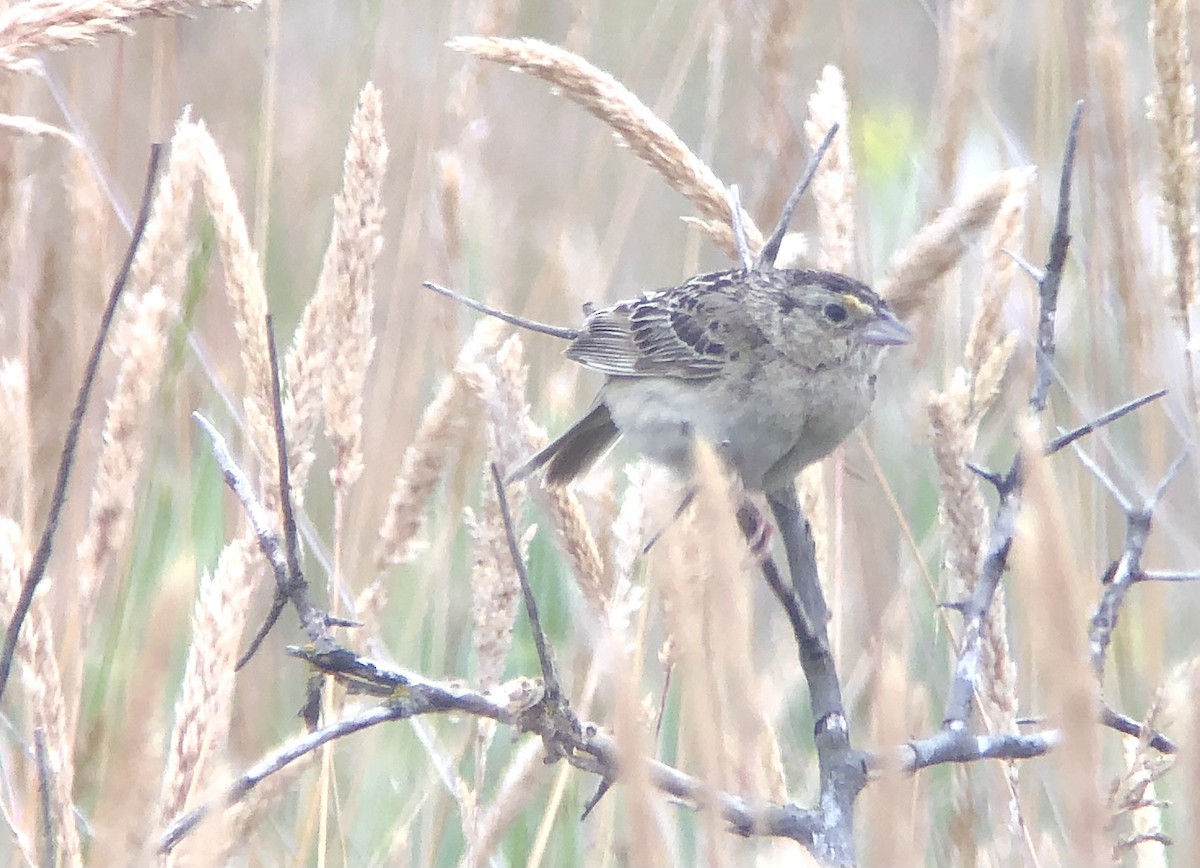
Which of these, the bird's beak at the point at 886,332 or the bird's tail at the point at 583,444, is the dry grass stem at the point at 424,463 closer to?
the bird's tail at the point at 583,444

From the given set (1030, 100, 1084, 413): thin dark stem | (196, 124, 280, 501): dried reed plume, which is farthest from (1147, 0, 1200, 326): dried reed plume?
(196, 124, 280, 501): dried reed plume

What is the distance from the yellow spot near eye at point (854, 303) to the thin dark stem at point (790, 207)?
0.31 meters

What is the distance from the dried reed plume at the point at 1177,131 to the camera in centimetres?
144

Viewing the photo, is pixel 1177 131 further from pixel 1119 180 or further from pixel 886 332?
pixel 886 332

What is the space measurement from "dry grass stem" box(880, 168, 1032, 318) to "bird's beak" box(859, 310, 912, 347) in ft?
1.50

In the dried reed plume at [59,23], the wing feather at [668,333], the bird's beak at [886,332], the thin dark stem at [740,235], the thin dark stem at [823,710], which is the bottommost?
the thin dark stem at [823,710]

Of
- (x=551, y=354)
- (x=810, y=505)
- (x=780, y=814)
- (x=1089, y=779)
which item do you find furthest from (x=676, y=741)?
Result: (x=1089, y=779)

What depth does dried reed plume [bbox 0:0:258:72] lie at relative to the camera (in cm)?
121

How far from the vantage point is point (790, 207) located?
1371 millimetres

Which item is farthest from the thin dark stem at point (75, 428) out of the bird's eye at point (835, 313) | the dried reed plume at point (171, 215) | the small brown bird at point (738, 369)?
the bird's eye at point (835, 313)

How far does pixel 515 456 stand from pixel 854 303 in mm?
956

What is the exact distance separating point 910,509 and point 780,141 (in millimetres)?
582

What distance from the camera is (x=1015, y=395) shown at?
→ 2109mm

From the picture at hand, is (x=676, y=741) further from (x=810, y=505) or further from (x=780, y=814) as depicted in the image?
(x=780, y=814)
